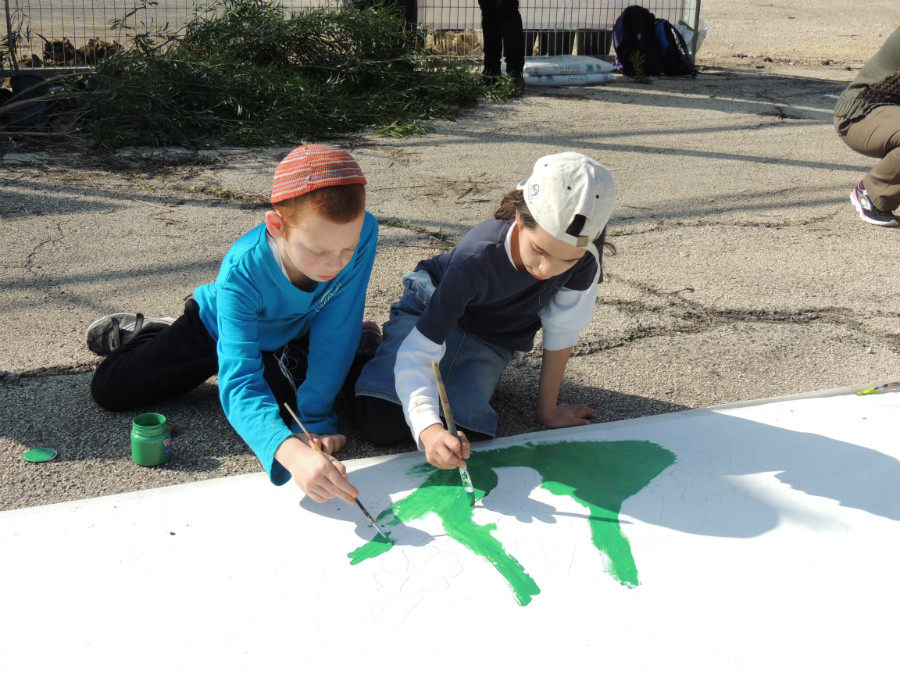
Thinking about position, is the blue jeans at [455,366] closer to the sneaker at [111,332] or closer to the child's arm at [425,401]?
the child's arm at [425,401]

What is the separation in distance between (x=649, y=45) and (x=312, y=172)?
571cm

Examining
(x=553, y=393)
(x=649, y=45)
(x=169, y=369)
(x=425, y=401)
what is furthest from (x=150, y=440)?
(x=649, y=45)

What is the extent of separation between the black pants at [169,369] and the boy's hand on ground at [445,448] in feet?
1.45

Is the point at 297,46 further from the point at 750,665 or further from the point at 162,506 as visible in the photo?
the point at 750,665

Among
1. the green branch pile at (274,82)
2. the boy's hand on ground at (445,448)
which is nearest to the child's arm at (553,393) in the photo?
the boy's hand on ground at (445,448)

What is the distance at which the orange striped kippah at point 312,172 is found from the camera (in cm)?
156

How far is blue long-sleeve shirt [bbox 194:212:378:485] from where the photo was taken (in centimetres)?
162

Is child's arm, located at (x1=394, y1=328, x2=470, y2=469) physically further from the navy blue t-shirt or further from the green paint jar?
the green paint jar

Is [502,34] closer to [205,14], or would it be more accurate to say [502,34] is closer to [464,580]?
[205,14]

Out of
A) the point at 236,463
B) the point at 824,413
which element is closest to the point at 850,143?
the point at 824,413

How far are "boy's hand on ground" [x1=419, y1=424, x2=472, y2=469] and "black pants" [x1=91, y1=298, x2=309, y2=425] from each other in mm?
441

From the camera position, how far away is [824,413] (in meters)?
1.99

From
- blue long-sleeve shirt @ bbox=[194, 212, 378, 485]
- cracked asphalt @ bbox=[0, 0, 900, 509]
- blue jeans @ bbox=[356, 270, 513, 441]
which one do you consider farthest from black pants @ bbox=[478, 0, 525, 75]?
blue long-sleeve shirt @ bbox=[194, 212, 378, 485]

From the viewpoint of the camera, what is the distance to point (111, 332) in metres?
2.18
